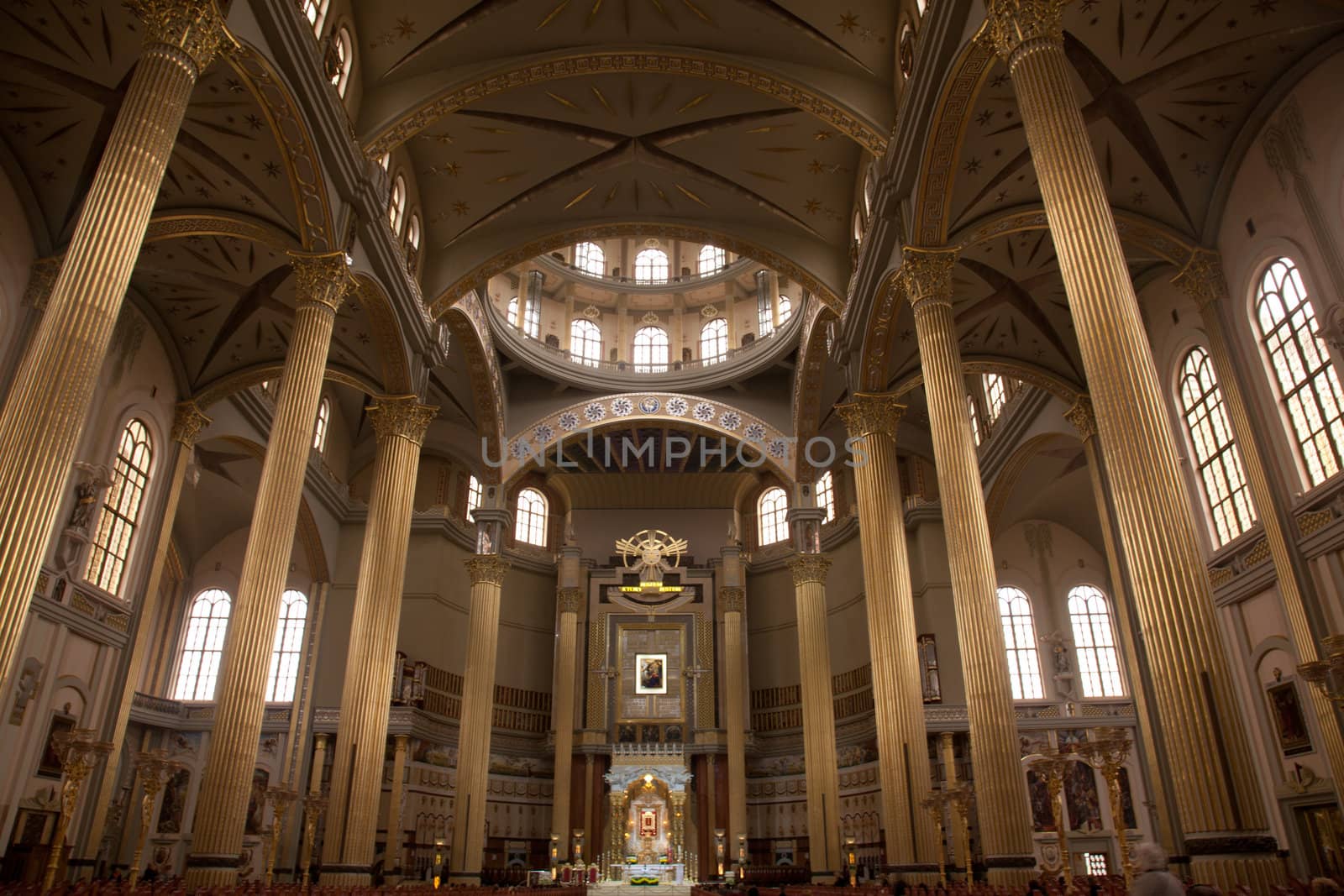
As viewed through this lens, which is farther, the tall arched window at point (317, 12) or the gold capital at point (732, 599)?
the gold capital at point (732, 599)

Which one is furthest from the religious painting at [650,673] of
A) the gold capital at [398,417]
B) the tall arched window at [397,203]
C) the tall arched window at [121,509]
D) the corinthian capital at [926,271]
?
the corinthian capital at [926,271]

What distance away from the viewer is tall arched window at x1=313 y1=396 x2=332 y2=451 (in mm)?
26134

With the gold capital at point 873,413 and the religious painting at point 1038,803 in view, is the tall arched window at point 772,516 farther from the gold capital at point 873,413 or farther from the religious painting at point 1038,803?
the gold capital at point 873,413

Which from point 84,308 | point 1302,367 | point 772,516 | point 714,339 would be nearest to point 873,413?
point 1302,367

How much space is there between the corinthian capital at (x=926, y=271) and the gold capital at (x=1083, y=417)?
6683 mm

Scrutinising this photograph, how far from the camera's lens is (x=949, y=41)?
12602 millimetres

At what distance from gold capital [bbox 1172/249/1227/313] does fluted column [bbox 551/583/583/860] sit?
21.8 m

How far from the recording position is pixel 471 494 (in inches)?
1251

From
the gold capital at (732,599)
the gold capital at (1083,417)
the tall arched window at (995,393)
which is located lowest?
the gold capital at (732,599)

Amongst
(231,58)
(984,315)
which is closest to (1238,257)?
(984,315)

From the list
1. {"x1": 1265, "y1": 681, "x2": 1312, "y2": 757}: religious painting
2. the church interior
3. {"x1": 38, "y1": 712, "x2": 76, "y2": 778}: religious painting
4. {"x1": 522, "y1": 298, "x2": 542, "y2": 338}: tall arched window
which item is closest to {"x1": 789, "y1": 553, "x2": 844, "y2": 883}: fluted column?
the church interior

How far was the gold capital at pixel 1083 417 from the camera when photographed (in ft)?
65.1

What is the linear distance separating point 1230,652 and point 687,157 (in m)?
14.5

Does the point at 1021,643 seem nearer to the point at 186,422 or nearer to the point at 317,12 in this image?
the point at 186,422
